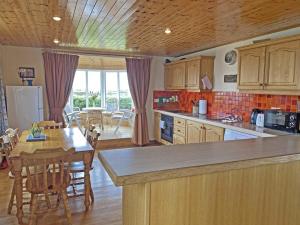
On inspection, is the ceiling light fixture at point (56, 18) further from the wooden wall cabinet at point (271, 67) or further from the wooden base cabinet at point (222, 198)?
the wooden wall cabinet at point (271, 67)

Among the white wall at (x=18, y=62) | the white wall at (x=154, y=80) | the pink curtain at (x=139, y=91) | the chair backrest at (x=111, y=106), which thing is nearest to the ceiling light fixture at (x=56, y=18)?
the white wall at (x=18, y=62)

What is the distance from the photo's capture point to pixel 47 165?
7.91ft

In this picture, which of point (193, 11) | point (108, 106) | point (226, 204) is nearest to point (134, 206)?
point (226, 204)

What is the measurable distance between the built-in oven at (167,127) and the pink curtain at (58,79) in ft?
7.51

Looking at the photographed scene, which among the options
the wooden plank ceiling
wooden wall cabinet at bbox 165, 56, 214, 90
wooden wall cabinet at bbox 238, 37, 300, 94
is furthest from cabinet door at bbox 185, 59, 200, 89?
wooden wall cabinet at bbox 238, 37, 300, 94

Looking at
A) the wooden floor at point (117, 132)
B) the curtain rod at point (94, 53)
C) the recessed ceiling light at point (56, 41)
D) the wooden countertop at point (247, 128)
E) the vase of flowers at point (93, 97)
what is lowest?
the wooden floor at point (117, 132)

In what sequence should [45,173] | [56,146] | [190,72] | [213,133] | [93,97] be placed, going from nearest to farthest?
[45,173] → [56,146] → [213,133] → [190,72] → [93,97]

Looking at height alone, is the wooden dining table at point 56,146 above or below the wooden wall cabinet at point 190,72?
below

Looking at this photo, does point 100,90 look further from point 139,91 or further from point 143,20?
point 143,20

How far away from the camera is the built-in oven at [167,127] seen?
5401 mm

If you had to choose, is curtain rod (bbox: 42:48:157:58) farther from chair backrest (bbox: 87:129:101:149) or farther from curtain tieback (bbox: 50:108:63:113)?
chair backrest (bbox: 87:129:101:149)

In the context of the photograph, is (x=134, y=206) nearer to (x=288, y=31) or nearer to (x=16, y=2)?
(x=16, y=2)

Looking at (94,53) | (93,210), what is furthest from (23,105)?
(93,210)

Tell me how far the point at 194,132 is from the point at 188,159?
10.6 feet
